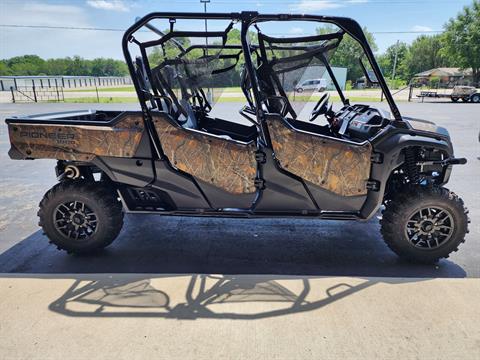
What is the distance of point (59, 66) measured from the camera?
100000mm

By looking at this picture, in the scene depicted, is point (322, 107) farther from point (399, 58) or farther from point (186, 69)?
point (399, 58)

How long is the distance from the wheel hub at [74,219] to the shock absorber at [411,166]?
313 centimetres

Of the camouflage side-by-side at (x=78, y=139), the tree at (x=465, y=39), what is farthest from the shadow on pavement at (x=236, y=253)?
the tree at (x=465, y=39)

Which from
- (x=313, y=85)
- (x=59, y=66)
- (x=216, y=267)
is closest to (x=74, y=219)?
(x=216, y=267)

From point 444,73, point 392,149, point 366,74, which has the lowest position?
point 392,149

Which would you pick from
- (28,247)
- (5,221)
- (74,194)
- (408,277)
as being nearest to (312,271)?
(408,277)

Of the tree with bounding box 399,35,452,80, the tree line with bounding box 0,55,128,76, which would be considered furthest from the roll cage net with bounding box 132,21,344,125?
the tree line with bounding box 0,55,128,76

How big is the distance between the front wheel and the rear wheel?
109 inches

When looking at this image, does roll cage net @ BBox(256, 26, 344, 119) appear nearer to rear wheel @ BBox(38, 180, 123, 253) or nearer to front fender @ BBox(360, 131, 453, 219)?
front fender @ BBox(360, 131, 453, 219)

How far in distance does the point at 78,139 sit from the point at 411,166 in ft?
10.6

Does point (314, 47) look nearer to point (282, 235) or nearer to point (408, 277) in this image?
point (282, 235)

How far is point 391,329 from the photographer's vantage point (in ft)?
8.37

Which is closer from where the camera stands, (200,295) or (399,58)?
(200,295)

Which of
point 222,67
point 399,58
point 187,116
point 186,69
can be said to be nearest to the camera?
point 187,116
